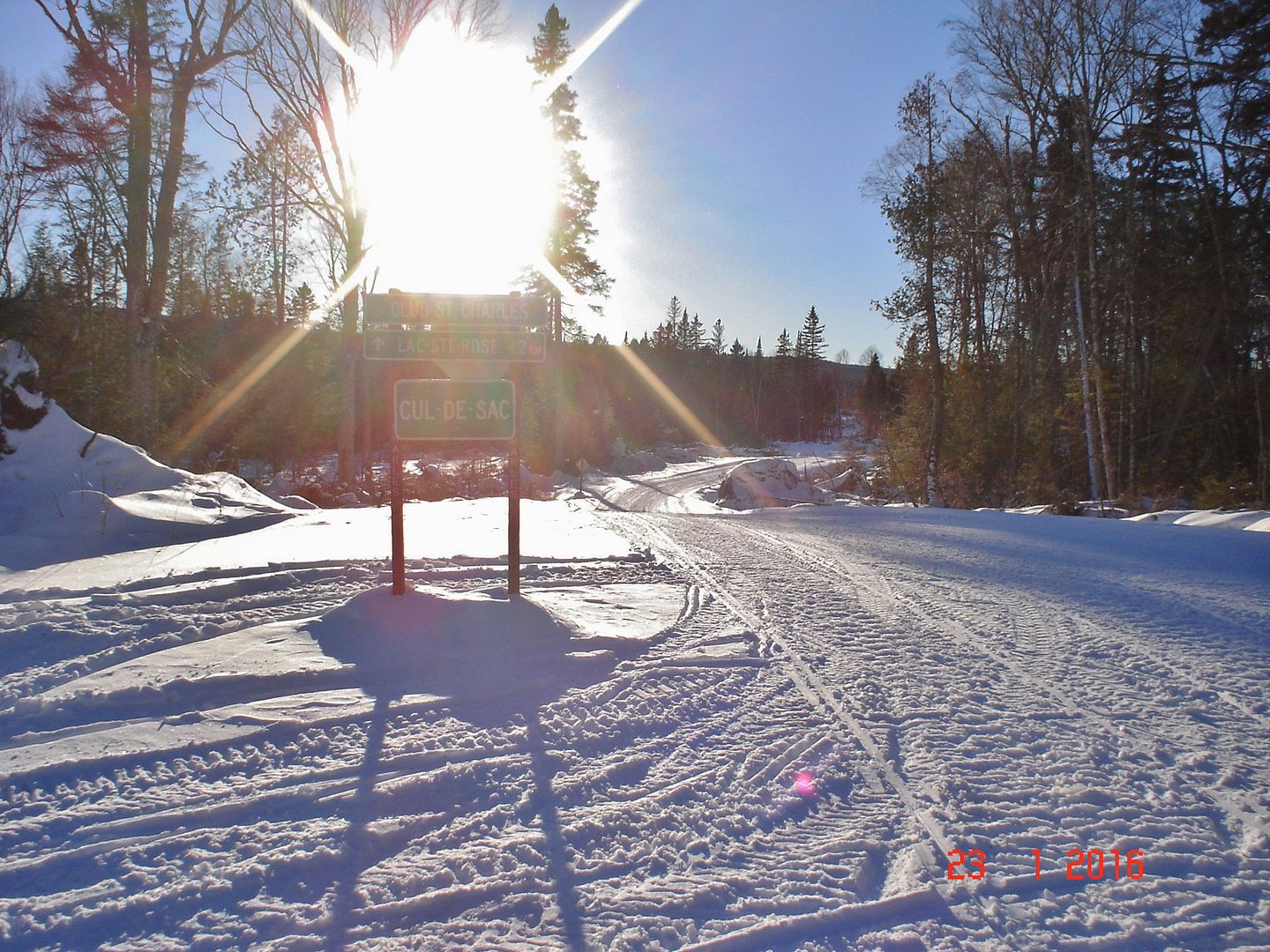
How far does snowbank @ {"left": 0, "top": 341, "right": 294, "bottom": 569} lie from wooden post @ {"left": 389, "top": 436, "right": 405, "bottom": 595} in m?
3.66

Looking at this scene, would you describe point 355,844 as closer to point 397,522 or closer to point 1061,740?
point 1061,740

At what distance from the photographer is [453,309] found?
5301 millimetres

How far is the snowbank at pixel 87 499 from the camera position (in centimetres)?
691

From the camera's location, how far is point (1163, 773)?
9.44 feet

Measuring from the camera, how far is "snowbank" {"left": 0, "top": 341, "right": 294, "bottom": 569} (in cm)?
691

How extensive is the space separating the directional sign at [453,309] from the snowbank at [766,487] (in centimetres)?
1798

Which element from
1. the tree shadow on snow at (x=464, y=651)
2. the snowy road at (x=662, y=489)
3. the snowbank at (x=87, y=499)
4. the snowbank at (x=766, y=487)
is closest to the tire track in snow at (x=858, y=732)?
the tree shadow on snow at (x=464, y=651)

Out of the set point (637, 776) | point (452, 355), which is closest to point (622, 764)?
point (637, 776)

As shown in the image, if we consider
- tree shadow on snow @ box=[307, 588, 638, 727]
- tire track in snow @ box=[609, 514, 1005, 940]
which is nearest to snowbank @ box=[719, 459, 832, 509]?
tire track in snow @ box=[609, 514, 1005, 940]

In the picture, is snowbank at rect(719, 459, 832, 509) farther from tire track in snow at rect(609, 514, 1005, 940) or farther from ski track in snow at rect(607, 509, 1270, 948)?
ski track in snow at rect(607, 509, 1270, 948)

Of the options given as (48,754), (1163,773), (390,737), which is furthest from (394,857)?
(1163,773)

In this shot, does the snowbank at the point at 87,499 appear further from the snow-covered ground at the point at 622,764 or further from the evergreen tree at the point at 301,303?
the evergreen tree at the point at 301,303

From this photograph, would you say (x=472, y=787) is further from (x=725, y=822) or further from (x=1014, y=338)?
(x=1014, y=338)
